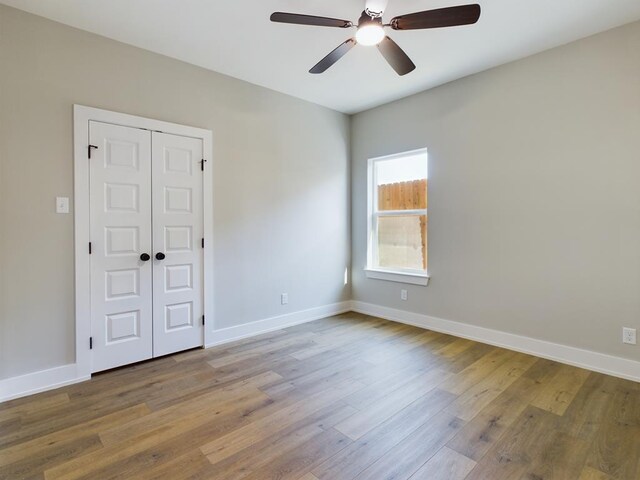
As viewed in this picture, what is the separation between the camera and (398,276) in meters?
4.11

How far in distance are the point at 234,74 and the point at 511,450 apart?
3.80 m

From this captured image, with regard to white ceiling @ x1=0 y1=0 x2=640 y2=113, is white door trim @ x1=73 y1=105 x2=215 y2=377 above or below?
below

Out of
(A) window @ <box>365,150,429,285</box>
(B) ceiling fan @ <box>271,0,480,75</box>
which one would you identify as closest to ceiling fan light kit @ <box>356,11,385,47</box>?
(B) ceiling fan @ <box>271,0,480,75</box>

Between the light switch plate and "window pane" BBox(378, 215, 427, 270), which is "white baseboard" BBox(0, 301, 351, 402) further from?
"window pane" BBox(378, 215, 427, 270)

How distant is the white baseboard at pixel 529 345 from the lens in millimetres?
2605

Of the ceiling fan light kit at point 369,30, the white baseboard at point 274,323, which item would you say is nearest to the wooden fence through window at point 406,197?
the white baseboard at point 274,323

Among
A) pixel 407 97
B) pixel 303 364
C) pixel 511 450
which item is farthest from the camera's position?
pixel 407 97

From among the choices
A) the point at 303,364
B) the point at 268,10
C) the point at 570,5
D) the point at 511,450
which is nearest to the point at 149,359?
the point at 303,364

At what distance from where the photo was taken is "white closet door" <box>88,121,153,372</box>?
2.66m

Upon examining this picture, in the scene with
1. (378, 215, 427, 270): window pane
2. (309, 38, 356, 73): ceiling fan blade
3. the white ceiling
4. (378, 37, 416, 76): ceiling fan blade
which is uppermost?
the white ceiling

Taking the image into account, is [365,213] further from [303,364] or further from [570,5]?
[570,5]

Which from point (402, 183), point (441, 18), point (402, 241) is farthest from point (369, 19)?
point (402, 241)

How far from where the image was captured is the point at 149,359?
2.96 metres

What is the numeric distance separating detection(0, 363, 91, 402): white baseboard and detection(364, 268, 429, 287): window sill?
10.6 feet
